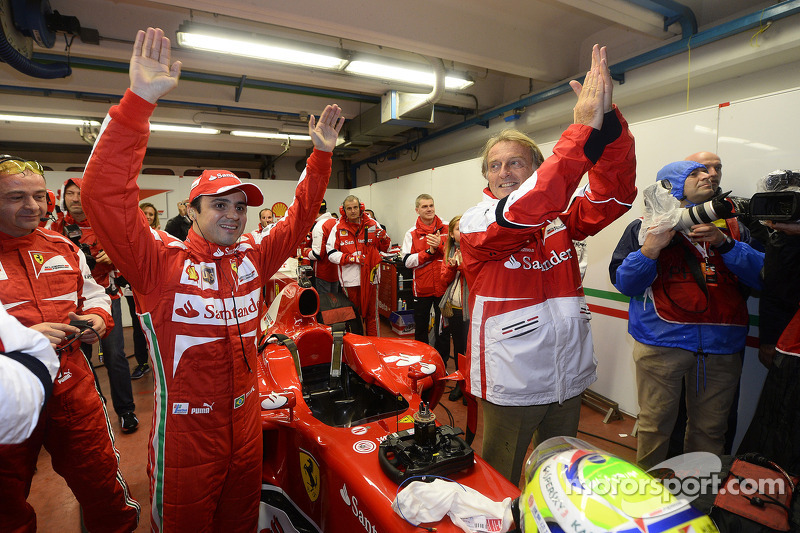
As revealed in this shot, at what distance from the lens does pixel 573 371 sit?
1.54 m

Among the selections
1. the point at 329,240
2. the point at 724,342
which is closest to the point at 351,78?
the point at 329,240

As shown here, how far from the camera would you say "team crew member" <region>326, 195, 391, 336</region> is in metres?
5.31

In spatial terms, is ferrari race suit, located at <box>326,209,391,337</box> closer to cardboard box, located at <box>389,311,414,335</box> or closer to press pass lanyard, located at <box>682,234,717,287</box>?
cardboard box, located at <box>389,311,414,335</box>

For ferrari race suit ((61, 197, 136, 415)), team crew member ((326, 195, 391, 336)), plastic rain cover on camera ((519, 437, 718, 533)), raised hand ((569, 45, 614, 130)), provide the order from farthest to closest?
1. team crew member ((326, 195, 391, 336))
2. ferrari race suit ((61, 197, 136, 415))
3. raised hand ((569, 45, 614, 130))
4. plastic rain cover on camera ((519, 437, 718, 533))

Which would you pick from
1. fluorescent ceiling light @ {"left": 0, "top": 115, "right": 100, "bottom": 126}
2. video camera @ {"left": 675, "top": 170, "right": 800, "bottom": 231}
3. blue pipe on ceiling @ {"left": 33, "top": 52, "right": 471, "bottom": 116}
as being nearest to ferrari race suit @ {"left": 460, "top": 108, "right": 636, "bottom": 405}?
video camera @ {"left": 675, "top": 170, "right": 800, "bottom": 231}

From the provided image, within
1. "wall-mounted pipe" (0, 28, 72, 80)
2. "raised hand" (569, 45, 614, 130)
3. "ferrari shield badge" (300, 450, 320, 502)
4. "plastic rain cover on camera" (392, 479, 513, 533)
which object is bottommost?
"ferrari shield badge" (300, 450, 320, 502)

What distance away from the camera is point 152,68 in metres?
1.33

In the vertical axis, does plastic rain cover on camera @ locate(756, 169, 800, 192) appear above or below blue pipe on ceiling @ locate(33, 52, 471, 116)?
below

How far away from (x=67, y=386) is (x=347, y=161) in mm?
11499

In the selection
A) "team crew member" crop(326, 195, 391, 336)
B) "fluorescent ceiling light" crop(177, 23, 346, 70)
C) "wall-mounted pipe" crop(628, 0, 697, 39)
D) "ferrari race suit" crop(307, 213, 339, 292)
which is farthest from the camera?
"ferrari race suit" crop(307, 213, 339, 292)

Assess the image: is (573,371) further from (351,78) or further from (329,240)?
(351,78)

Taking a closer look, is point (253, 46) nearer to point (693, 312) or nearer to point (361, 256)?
point (361, 256)

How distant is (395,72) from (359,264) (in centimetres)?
250

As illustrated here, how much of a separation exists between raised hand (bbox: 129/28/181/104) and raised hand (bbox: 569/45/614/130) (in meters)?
1.30
